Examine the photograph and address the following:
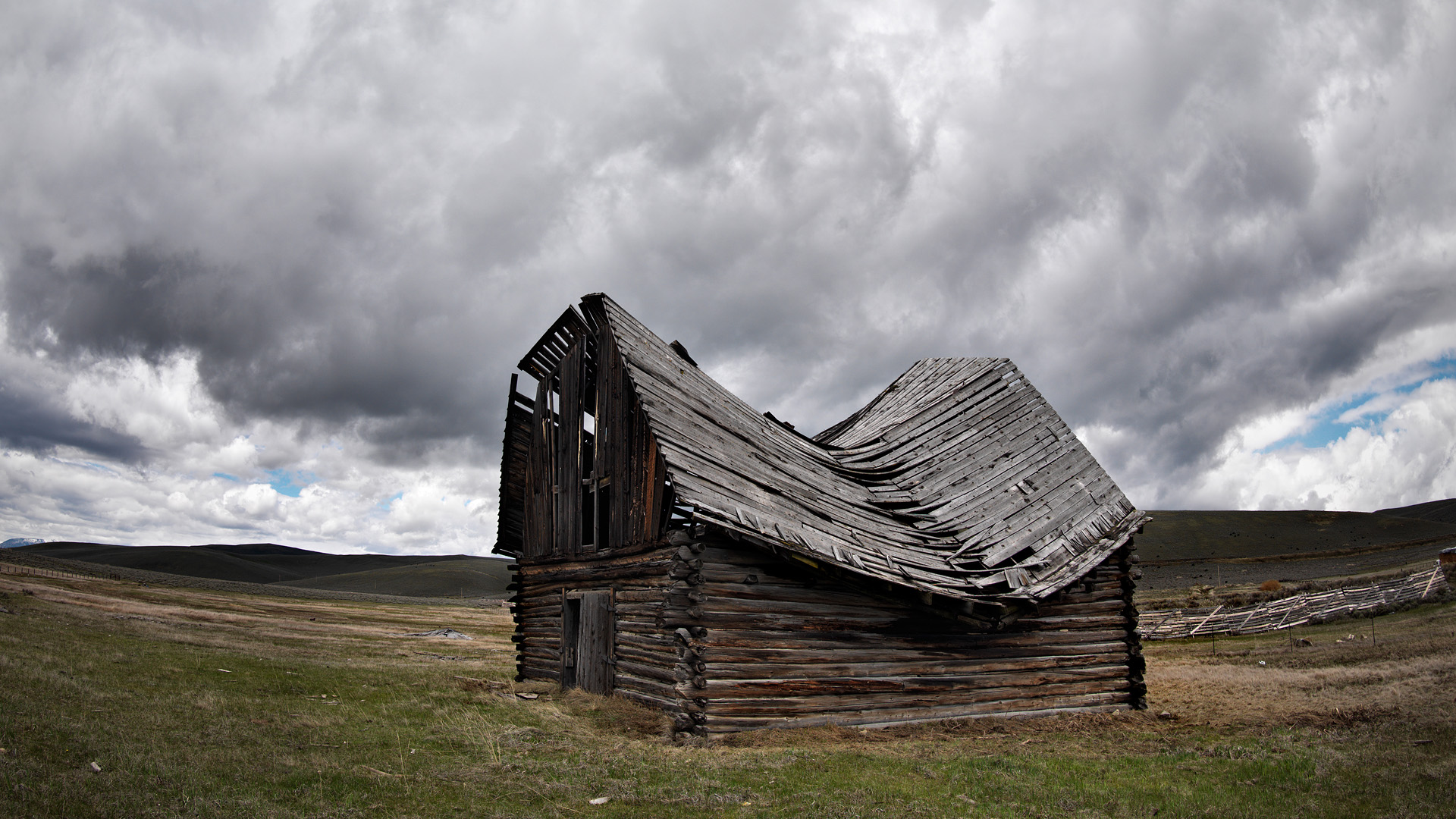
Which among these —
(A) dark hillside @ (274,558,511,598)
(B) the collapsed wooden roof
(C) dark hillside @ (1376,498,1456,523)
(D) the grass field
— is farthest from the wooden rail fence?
(C) dark hillside @ (1376,498,1456,523)

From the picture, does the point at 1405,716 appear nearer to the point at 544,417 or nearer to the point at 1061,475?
the point at 1061,475

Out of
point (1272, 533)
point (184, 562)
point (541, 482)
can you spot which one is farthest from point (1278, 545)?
point (184, 562)

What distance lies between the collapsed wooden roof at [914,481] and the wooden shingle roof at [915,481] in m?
0.04

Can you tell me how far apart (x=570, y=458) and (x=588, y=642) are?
4070mm

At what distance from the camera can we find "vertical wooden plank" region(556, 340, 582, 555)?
16.9 m

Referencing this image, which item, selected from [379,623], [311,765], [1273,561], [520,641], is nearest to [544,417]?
[520,641]

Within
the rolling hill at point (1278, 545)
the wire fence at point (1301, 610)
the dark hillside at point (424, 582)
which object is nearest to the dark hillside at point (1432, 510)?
the rolling hill at point (1278, 545)

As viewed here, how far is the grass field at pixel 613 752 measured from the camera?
7.34 m

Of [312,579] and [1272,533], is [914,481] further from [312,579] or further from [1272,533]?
[312,579]

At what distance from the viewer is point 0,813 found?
19.2 feet

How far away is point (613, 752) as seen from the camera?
10180 millimetres

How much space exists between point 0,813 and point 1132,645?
1759 centimetres

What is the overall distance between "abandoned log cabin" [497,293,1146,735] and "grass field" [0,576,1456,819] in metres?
0.73

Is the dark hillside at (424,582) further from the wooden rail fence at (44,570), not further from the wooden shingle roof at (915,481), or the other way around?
the wooden shingle roof at (915,481)
